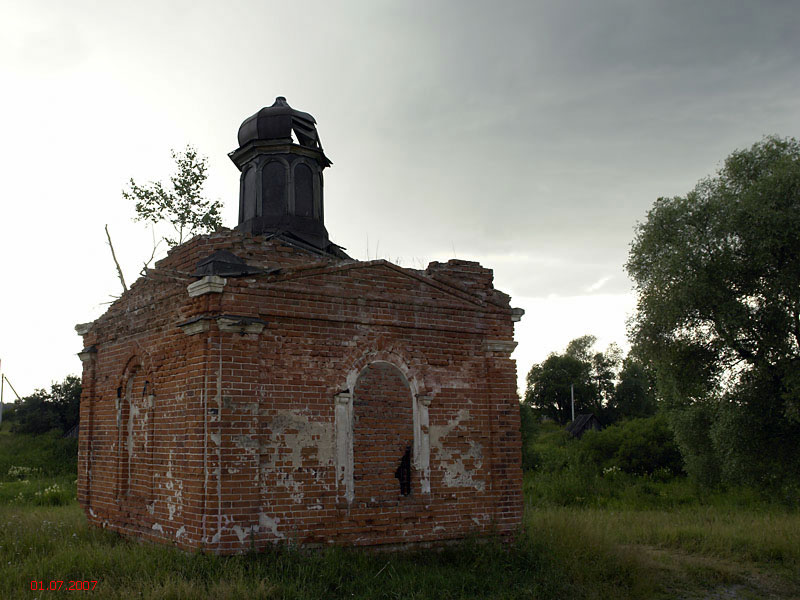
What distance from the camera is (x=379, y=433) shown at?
8461mm

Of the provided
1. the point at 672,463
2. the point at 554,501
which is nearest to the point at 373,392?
the point at 554,501

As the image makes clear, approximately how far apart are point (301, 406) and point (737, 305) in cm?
905

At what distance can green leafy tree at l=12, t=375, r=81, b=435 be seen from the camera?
2781 centimetres

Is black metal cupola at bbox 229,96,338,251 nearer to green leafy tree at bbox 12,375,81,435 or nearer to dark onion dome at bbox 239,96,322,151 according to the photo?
dark onion dome at bbox 239,96,322,151

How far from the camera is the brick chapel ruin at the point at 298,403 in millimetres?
7461

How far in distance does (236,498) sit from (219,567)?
2.39 ft

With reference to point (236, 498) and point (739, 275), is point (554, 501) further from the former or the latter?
point (236, 498)

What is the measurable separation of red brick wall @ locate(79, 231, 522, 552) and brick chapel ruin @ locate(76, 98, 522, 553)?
19 millimetres

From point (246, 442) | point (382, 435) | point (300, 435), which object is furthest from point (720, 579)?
point (246, 442)

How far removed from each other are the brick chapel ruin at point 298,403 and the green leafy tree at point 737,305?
5.45m

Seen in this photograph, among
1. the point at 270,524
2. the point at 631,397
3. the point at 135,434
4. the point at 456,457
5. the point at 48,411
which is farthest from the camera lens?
the point at 631,397

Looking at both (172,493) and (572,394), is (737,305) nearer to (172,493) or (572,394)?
(172,493)

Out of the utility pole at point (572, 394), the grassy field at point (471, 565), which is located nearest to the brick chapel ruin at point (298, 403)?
the grassy field at point (471, 565)

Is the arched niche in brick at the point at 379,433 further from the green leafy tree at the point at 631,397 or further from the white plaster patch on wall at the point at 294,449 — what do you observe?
the green leafy tree at the point at 631,397
